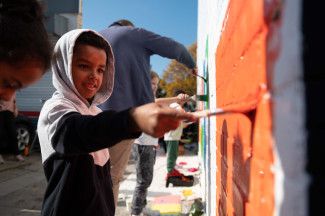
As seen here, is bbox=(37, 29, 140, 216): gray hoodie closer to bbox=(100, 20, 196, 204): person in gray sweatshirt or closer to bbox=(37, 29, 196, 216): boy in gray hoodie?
bbox=(37, 29, 196, 216): boy in gray hoodie

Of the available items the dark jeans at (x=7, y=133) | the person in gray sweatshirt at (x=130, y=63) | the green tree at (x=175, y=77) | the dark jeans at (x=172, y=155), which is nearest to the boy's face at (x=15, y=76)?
the dark jeans at (x=7, y=133)

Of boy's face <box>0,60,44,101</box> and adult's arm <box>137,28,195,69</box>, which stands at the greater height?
adult's arm <box>137,28,195,69</box>

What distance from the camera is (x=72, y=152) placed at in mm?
1320

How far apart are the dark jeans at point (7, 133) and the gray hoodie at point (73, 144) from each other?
633mm

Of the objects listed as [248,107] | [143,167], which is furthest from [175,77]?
[248,107]

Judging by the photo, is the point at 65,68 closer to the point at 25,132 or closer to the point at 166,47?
the point at 166,47

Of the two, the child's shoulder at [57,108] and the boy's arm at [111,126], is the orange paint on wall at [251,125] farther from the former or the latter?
the child's shoulder at [57,108]

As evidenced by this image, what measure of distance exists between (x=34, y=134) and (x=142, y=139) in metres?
7.06

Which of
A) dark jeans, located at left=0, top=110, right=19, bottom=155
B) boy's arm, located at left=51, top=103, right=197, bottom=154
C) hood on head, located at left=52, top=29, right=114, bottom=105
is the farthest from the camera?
dark jeans, located at left=0, top=110, right=19, bottom=155

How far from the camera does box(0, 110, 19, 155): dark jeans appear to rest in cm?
237

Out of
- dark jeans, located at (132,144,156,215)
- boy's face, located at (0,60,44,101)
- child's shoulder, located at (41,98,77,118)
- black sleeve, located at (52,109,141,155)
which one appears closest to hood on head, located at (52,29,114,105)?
child's shoulder, located at (41,98,77,118)

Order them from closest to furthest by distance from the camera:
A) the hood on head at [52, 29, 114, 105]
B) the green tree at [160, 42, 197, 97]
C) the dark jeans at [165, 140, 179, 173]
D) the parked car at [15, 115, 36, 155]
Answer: the hood on head at [52, 29, 114, 105] < the dark jeans at [165, 140, 179, 173] < the parked car at [15, 115, 36, 155] < the green tree at [160, 42, 197, 97]

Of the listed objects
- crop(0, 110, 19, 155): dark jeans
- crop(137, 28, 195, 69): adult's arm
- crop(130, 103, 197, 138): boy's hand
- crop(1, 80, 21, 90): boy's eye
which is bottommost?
crop(0, 110, 19, 155): dark jeans

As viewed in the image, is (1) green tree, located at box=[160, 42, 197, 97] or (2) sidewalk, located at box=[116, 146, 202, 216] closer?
(2) sidewalk, located at box=[116, 146, 202, 216]
